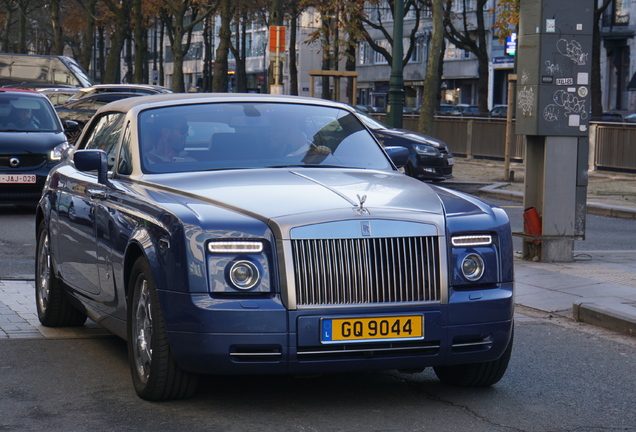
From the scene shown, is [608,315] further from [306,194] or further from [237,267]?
[237,267]

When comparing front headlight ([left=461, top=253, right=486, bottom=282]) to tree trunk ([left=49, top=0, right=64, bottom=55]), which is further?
tree trunk ([left=49, top=0, right=64, bottom=55])

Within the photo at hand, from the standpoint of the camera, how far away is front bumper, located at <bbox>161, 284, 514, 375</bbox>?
16.3ft

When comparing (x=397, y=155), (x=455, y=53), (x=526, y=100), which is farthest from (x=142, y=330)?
(x=455, y=53)

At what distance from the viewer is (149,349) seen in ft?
17.7

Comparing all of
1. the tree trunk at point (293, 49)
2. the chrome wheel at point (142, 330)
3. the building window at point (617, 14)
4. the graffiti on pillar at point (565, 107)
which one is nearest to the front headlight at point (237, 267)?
the chrome wheel at point (142, 330)

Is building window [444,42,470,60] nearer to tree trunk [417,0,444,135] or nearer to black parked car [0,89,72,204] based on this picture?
tree trunk [417,0,444,135]

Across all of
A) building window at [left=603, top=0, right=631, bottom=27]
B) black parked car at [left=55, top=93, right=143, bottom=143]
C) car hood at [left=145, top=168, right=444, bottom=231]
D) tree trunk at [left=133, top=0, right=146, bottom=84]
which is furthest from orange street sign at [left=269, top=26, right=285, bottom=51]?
building window at [left=603, top=0, right=631, bottom=27]

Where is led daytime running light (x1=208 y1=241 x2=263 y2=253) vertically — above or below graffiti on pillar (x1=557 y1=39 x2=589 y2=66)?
below

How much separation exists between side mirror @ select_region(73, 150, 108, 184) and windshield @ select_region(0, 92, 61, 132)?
33.2ft

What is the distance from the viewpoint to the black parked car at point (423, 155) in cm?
2106

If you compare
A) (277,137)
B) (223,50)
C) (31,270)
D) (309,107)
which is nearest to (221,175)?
(277,137)

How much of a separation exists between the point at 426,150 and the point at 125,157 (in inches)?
596

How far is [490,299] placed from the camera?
5312 millimetres

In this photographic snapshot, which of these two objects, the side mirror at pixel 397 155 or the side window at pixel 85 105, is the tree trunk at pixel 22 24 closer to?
the side window at pixel 85 105
